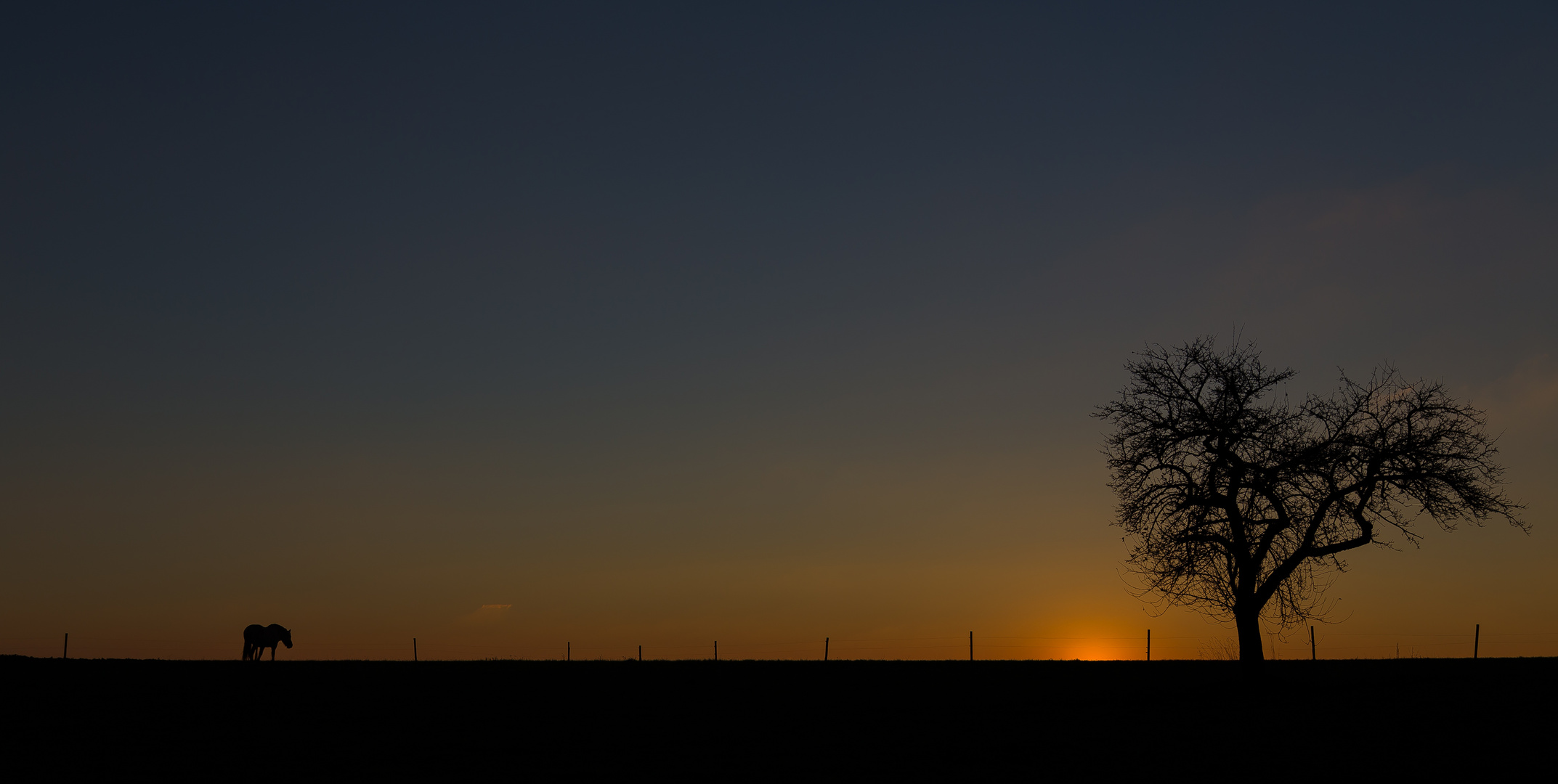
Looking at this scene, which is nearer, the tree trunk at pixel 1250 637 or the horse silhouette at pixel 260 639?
the tree trunk at pixel 1250 637

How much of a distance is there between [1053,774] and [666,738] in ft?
30.4

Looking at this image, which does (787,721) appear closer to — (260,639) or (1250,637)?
(1250,637)

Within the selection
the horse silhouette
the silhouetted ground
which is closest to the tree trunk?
the silhouetted ground

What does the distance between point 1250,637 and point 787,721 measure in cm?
1376

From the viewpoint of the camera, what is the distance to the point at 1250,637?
3206 cm

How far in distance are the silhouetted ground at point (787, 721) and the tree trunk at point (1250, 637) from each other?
1.38ft

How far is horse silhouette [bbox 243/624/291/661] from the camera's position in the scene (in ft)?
194

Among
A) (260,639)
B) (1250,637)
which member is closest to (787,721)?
(1250,637)

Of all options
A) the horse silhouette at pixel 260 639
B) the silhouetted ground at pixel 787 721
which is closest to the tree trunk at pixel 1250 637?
the silhouetted ground at pixel 787 721

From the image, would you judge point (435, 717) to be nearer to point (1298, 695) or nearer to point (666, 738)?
point (666, 738)

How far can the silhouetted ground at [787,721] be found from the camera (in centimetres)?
2278

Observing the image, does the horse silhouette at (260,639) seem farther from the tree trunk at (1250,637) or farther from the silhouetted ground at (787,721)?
the tree trunk at (1250,637)

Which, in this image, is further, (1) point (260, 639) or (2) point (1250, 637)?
(1) point (260, 639)

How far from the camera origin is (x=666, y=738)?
26438 millimetres
